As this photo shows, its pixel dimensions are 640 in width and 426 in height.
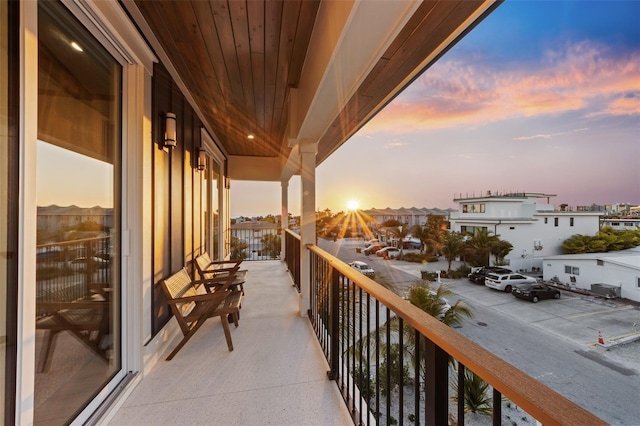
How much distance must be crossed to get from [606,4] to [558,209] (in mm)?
1406

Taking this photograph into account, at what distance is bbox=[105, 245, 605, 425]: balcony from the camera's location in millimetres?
666

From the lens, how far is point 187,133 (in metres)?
3.19

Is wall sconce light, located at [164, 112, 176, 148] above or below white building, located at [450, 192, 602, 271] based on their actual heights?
above

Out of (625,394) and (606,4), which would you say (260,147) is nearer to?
(606,4)

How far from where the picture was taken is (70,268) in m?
1.45

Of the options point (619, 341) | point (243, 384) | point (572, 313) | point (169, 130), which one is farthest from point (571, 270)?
point (169, 130)

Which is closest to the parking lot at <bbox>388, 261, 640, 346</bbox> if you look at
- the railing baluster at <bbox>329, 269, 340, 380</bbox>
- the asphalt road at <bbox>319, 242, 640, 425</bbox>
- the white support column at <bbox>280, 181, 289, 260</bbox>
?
the asphalt road at <bbox>319, 242, 640, 425</bbox>

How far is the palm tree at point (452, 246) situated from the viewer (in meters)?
3.40

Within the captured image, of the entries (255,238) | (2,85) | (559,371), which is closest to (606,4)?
(559,371)

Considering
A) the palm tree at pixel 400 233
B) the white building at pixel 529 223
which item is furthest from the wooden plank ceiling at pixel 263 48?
the palm tree at pixel 400 233

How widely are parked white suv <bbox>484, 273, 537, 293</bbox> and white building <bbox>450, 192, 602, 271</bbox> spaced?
9cm

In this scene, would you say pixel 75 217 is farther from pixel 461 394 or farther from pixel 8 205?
pixel 461 394

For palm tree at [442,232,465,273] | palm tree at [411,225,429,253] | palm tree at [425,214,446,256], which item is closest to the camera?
palm tree at [442,232,465,273]

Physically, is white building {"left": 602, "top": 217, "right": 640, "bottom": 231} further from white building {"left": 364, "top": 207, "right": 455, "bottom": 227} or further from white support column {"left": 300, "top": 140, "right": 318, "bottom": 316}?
white support column {"left": 300, "top": 140, "right": 318, "bottom": 316}
